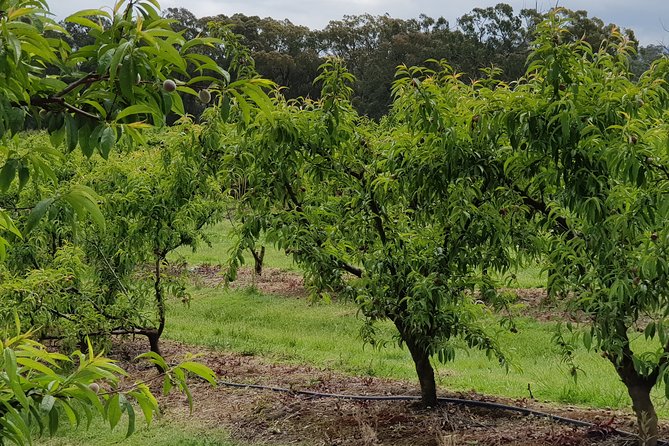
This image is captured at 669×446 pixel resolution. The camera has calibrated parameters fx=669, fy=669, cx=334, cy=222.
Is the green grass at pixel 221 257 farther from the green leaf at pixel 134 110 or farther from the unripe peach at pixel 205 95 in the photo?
the green leaf at pixel 134 110

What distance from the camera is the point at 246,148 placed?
477 cm

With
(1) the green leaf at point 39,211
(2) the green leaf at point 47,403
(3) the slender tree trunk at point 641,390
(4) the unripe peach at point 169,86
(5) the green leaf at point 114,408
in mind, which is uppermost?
(4) the unripe peach at point 169,86

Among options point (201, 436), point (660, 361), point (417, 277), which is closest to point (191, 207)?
point (201, 436)

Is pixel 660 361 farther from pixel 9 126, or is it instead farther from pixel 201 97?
pixel 9 126

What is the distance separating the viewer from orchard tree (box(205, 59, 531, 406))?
153 inches

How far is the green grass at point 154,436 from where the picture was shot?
5020 mm

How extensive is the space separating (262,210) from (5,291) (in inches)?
88.3

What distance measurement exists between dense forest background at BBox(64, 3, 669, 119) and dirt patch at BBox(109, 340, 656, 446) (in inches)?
1017

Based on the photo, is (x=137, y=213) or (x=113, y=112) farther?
(x=137, y=213)

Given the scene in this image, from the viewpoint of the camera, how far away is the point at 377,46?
126 feet

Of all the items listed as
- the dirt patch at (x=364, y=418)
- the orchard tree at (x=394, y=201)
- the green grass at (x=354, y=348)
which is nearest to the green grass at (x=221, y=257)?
the green grass at (x=354, y=348)

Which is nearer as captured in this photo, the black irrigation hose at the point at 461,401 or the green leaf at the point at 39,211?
the green leaf at the point at 39,211

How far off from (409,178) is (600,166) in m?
1.08

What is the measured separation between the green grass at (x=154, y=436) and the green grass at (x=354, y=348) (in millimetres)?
2272
